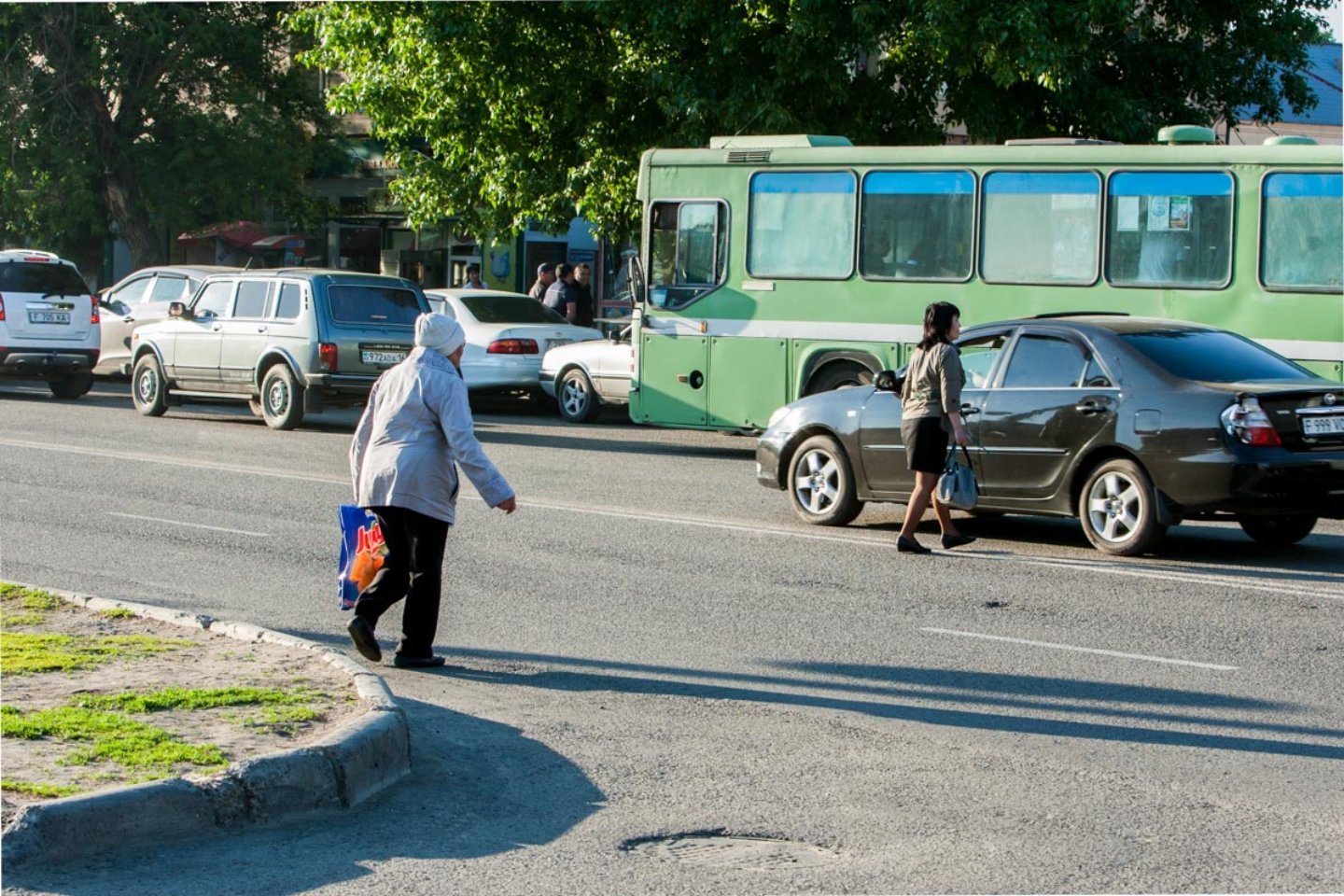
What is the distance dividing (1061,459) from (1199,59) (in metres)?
13.6

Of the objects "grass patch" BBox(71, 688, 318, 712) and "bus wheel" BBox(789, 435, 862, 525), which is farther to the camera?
"bus wheel" BBox(789, 435, 862, 525)

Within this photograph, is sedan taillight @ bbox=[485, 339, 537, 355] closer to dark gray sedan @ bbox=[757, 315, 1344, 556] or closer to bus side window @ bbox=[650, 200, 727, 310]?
bus side window @ bbox=[650, 200, 727, 310]

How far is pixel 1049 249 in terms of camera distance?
17750mm

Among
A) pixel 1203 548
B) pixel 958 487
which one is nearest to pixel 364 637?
pixel 958 487

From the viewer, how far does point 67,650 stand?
8.12 metres

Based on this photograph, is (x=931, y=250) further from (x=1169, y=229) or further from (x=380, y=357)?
(x=380, y=357)

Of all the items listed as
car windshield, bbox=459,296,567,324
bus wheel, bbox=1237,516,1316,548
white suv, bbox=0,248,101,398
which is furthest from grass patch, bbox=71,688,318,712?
white suv, bbox=0,248,101,398

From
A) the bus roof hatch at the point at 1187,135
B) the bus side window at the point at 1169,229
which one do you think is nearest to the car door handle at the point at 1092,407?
the bus side window at the point at 1169,229

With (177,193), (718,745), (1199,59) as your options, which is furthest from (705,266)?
(177,193)

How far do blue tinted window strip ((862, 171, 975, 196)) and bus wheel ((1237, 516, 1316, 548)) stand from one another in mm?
6234

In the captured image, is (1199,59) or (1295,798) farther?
(1199,59)

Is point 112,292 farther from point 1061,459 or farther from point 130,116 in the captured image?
point 1061,459

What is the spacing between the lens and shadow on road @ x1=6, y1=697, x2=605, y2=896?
5.25 meters

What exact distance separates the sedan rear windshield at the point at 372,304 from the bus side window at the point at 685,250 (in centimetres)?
317
